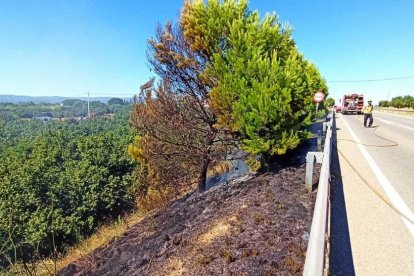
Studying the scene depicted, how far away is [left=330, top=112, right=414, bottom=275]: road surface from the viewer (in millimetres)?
3477

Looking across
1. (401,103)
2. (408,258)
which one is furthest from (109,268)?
(401,103)

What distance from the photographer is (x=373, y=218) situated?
15.8ft

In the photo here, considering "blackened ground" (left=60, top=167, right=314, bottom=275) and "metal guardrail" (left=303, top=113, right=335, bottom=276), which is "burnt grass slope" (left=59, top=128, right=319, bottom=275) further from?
"metal guardrail" (left=303, top=113, right=335, bottom=276)

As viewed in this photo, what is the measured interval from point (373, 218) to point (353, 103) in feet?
129

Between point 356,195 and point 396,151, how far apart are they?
6.39 meters

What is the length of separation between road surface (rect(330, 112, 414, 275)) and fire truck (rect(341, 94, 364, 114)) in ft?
110

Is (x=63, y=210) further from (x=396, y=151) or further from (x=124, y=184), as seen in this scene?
(x=396, y=151)

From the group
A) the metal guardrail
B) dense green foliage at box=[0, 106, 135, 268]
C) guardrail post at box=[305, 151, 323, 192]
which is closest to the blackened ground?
guardrail post at box=[305, 151, 323, 192]

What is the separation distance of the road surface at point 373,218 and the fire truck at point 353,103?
3352 centimetres

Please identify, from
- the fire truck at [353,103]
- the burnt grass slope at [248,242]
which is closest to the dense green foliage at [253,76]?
the burnt grass slope at [248,242]

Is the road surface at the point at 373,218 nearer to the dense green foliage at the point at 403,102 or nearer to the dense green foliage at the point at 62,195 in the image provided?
the dense green foliage at the point at 62,195

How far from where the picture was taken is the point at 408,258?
3.58 metres

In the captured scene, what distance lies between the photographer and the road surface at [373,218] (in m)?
3.48

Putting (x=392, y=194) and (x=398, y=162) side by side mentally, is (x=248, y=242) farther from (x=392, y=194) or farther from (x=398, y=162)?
(x=398, y=162)
